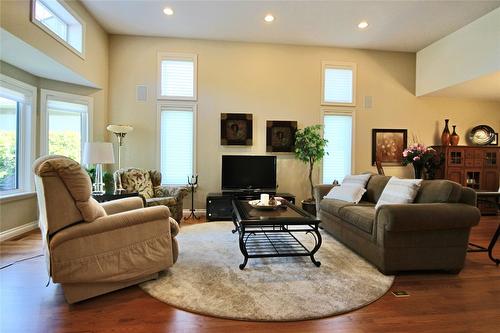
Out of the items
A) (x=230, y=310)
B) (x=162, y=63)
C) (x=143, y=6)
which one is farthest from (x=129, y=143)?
(x=230, y=310)

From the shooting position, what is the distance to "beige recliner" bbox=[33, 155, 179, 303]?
6.60 ft

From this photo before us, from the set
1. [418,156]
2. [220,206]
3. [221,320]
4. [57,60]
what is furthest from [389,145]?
[57,60]

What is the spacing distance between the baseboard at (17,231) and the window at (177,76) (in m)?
2.95

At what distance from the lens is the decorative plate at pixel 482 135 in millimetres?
5785

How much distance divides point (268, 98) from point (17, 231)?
4621 mm

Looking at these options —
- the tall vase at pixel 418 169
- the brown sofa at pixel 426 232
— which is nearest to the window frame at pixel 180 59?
the brown sofa at pixel 426 232

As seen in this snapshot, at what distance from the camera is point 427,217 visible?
2.53 metres

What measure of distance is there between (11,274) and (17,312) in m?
0.83

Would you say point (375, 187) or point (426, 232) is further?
point (375, 187)

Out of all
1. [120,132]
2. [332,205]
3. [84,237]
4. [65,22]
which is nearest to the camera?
[84,237]

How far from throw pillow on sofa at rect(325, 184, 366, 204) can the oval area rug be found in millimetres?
800

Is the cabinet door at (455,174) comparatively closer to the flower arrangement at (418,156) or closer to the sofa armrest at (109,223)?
the flower arrangement at (418,156)

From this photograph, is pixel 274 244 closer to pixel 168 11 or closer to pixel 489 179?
pixel 168 11

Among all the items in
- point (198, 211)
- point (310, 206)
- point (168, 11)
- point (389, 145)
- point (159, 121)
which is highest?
point (168, 11)
